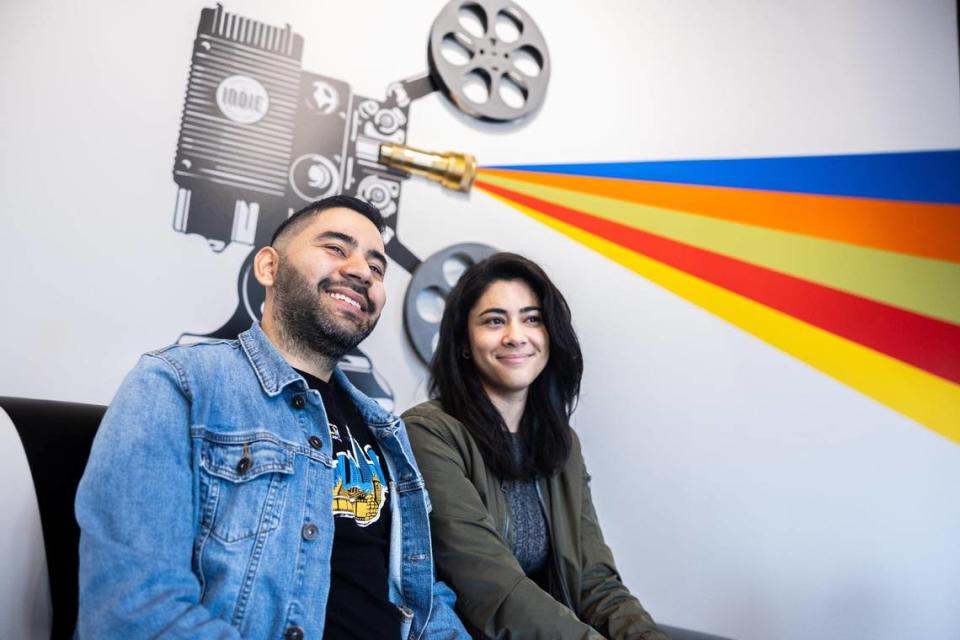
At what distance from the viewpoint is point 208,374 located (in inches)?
40.2

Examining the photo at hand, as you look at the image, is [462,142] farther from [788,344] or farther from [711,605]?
[711,605]

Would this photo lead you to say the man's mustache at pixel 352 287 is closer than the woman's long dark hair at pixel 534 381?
Yes

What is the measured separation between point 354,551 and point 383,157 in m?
1.00

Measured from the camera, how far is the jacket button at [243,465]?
3.20 feet

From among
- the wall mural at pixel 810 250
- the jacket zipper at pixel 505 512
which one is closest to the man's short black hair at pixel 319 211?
the jacket zipper at pixel 505 512

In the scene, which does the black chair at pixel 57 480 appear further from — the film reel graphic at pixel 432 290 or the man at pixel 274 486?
the film reel graphic at pixel 432 290

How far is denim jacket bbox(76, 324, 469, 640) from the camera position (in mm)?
813

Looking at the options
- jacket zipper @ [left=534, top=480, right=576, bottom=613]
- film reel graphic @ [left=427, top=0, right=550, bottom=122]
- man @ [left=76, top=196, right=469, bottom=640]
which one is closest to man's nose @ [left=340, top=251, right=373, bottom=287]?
man @ [left=76, top=196, right=469, bottom=640]

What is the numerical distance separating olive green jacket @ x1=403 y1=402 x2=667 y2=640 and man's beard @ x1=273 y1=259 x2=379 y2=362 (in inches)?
11.9

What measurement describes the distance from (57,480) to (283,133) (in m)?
0.99

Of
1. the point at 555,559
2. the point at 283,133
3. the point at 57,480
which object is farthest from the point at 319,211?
the point at 555,559

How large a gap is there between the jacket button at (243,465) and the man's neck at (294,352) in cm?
24

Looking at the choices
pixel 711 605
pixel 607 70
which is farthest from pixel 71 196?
pixel 711 605

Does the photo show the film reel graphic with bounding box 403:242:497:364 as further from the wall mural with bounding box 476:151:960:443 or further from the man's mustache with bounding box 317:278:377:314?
the man's mustache with bounding box 317:278:377:314
